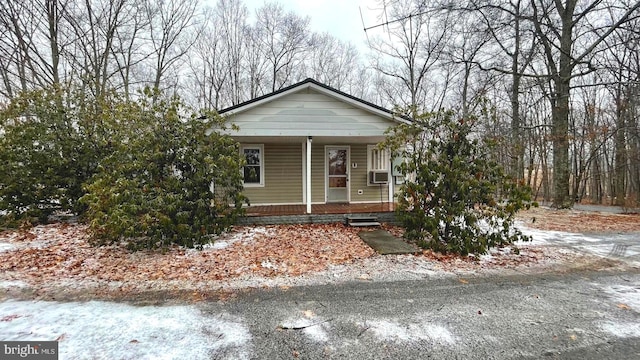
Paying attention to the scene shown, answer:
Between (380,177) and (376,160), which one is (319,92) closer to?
(376,160)

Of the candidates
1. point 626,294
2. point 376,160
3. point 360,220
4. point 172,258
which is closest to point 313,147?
point 376,160

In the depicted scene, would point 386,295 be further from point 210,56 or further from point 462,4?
point 210,56

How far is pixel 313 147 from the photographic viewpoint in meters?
9.90

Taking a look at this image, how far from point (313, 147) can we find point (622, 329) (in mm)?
8145

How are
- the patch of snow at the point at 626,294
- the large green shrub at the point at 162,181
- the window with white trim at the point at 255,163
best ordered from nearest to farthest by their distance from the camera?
1. the patch of snow at the point at 626,294
2. the large green shrub at the point at 162,181
3. the window with white trim at the point at 255,163

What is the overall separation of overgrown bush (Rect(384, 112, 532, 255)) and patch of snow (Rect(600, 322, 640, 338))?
95.3 inches

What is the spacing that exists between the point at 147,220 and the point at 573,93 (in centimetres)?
2374

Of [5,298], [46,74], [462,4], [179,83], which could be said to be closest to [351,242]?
[5,298]

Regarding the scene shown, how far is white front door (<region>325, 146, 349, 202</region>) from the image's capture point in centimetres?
1000

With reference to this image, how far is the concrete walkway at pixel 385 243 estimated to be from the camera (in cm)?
574

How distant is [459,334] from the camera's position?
9.46 ft

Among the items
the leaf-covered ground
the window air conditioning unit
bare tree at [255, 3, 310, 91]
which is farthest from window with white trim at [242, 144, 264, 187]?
bare tree at [255, 3, 310, 91]

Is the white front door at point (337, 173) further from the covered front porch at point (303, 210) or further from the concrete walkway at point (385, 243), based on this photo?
the concrete walkway at point (385, 243)

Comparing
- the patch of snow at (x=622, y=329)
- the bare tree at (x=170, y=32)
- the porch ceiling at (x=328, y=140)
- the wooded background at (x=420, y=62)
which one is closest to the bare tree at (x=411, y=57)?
the wooded background at (x=420, y=62)
